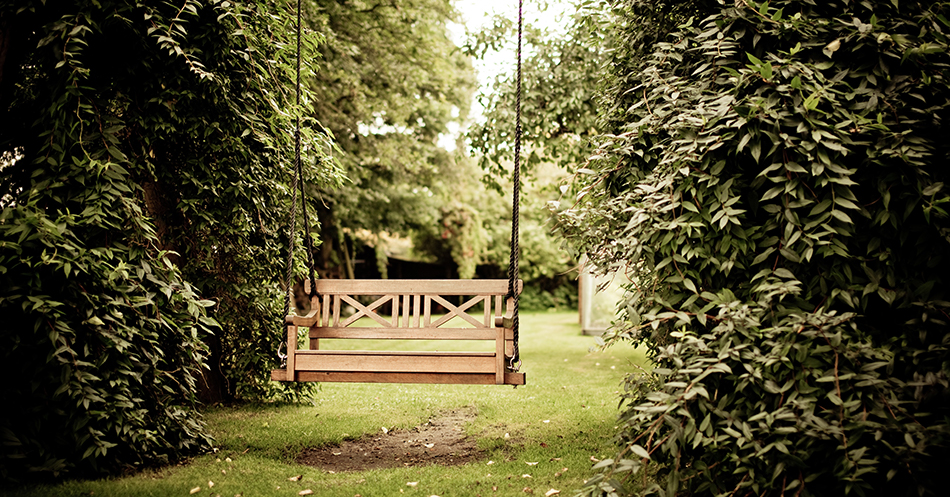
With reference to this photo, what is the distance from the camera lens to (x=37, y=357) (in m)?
3.52

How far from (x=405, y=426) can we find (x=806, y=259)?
398cm

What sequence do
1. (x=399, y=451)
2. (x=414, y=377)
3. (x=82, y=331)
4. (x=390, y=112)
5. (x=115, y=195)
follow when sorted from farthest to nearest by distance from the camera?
(x=390, y=112) < (x=399, y=451) < (x=414, y=377) < (x=115, y=195) < (x=82, y=331)

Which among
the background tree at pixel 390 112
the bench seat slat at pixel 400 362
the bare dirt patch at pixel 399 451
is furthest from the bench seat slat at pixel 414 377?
the background tree at pixel 390 112

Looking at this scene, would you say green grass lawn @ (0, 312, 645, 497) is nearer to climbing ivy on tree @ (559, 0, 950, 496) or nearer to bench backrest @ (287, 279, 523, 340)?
climbing ivy on tree @ (559, 0, 950, 496)

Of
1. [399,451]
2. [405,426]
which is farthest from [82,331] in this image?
[405,426]

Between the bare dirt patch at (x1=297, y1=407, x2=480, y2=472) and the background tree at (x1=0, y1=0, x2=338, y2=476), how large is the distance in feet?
3.07

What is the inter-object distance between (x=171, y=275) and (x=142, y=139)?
1.02 metres

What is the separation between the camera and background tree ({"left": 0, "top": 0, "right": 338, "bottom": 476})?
3500 mm

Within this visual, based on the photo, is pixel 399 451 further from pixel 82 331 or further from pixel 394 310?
pixel 82 331

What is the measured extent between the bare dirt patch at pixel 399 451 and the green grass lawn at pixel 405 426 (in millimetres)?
136

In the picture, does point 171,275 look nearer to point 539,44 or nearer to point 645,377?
point 645,377

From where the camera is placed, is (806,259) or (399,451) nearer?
(806,259)

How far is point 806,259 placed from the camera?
2.76m

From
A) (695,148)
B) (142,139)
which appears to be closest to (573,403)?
(695,148)
